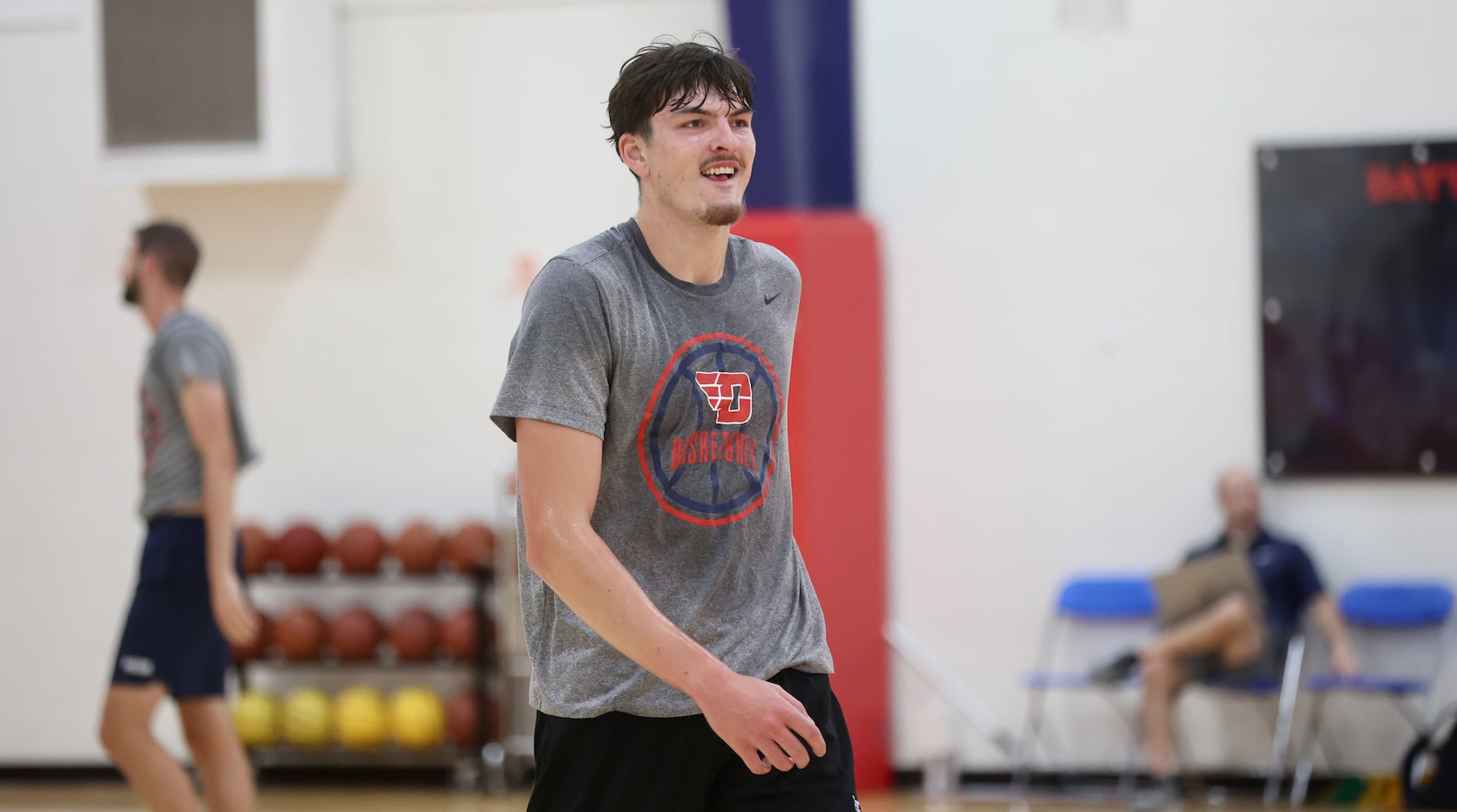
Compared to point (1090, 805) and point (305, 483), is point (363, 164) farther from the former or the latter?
point (1090, 805)

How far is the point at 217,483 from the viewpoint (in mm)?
4035

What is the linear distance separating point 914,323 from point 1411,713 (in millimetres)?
2442

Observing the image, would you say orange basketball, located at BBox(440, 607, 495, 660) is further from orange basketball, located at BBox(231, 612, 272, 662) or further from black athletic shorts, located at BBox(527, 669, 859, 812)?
black athletic shorts, located at BBox(527, 669, 859, 812)

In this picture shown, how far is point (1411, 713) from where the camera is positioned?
6.09 metres

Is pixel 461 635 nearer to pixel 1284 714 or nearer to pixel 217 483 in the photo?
pixel 217 483

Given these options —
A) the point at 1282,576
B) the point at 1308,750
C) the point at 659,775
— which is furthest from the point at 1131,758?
the point at 659,775

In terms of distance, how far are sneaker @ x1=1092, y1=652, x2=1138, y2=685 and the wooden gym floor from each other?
0.50m

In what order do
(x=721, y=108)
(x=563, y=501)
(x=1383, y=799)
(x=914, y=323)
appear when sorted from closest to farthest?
1. (x=563, y=501)
2. (x=721, y=108)
3. (x=1383, y=799)
4. (x=914, y=323)

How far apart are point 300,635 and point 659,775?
15.1ft

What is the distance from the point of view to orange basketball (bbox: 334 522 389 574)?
644 cm

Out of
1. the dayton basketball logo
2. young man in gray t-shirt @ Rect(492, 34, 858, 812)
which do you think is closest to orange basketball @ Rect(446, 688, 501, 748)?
young man in gray t-shirt @ Rect(492, 34, 858, 812)

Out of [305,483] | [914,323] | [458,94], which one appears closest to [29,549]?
[305,483]

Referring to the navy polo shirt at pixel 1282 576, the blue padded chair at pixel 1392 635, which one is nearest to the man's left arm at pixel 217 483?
the navy polo shirt at pixel 1282 576

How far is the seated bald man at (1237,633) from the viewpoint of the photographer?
5848 millimetres
